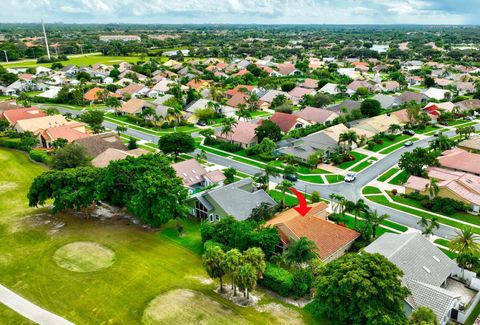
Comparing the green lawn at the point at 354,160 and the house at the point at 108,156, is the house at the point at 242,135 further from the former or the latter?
the house at the point at 108,156

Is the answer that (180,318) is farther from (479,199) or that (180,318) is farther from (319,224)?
(479,199)

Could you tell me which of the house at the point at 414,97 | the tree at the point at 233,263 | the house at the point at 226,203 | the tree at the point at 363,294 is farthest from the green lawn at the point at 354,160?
the house at the point at 414,97

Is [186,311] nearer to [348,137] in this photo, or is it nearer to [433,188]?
[433,188]

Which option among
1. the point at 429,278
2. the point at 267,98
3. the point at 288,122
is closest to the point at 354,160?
the point at 288,122

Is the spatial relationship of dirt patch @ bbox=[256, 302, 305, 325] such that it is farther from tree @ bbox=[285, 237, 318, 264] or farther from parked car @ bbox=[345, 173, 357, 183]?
parked car @ bbox=[345, 173, 357, 183]

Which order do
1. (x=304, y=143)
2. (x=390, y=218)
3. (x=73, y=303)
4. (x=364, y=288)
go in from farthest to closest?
(x=304, y=143) → (x=390, y=218) → (x=73, y=303) → (x=364, y=288)

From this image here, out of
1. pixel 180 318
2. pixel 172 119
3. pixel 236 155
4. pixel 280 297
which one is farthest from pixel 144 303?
pixel 172 119
